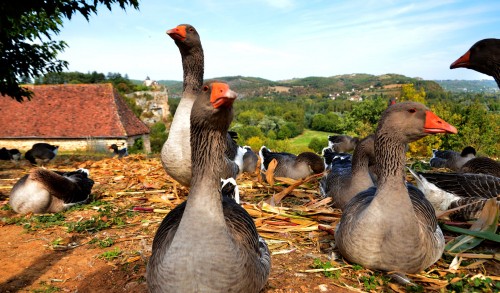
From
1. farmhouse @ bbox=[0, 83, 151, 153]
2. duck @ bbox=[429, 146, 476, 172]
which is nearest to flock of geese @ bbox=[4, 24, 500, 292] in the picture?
duck @ bbox=[429, 146, 476, 172]

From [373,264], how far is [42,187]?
5945mm

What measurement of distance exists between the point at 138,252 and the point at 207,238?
2.40 m

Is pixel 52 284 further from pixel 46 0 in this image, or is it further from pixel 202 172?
pixel 46 0

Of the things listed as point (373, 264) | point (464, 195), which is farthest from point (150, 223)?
point (464, 195)

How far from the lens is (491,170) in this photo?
24.6ft

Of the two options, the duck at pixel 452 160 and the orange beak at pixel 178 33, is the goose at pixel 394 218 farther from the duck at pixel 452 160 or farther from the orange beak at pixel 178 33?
the duck at pixel 452 160

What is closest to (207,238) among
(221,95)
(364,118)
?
(221,95)

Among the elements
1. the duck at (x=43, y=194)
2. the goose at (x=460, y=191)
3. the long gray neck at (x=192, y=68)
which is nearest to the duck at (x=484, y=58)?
the goose at (x=460, y=191)

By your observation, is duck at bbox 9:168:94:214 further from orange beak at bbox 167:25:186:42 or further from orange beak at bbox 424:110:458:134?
orange beak at bbox 424:110:458:134

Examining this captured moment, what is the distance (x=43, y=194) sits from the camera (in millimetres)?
6062

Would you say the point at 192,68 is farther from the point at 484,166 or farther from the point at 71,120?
the point at 71,120

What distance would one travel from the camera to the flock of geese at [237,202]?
2396 millimetres

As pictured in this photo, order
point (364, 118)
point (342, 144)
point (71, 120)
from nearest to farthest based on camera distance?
point (342, 144), point (71, 120), point (364, 118)

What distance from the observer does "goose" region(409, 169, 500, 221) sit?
17.3ft
